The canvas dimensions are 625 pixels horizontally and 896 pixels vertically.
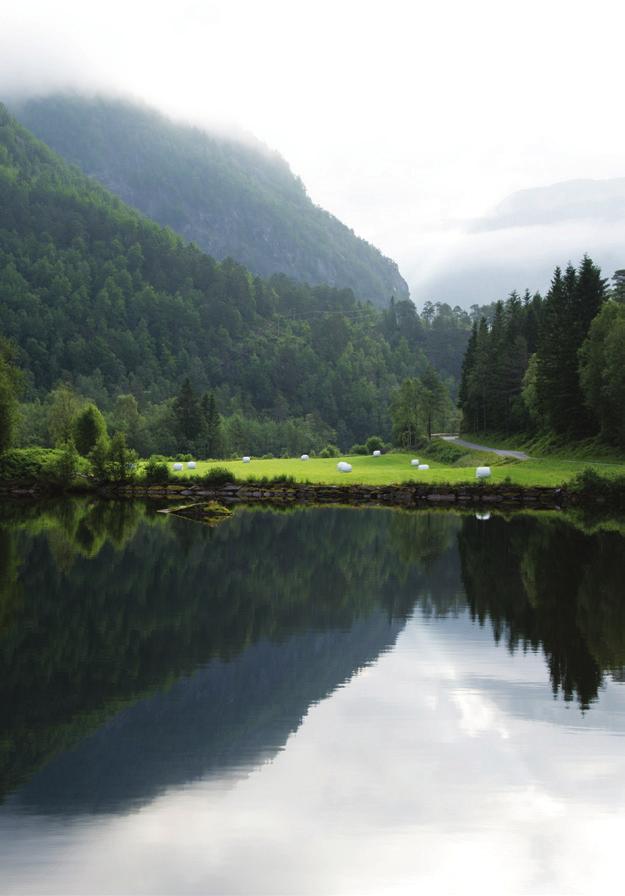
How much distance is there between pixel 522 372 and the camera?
103m

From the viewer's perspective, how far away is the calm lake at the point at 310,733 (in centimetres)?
976

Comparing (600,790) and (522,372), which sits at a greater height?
(522,372)

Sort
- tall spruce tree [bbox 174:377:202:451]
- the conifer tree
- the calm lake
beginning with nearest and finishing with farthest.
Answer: the calm lake → the conifer tree → tall spruce tree [bbox 174:377:202:451]

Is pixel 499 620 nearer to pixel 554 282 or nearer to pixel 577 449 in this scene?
pixel 577 449

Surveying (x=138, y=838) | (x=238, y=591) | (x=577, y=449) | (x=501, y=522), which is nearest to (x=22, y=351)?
(x=577, y=449)

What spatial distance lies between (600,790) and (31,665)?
34.1ft

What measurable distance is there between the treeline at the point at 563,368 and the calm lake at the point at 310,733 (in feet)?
150

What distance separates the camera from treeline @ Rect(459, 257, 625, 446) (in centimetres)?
7000

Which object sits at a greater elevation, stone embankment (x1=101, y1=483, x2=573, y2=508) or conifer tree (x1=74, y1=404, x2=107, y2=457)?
conifer tree (x1=74, y1=404, x2=107, y2=457)

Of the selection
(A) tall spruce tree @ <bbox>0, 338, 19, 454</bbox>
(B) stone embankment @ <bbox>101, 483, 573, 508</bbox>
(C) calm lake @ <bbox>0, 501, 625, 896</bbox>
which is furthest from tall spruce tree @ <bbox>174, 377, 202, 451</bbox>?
(C) calm lake @ <bbox>0, 501, 625, 896</bbox>

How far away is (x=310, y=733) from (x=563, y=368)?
69476 millimetres

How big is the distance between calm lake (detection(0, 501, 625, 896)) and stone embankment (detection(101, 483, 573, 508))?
110 ft

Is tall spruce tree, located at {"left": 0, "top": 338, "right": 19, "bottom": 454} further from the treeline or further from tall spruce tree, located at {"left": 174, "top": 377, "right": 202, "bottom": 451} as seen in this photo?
tall spruce tree, located at {"left": 174, "top": 377, "right": 202, "bottom": 451}

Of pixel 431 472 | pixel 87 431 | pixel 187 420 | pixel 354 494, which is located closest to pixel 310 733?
pixel 354 494
